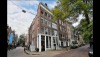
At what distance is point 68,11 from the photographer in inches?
228
